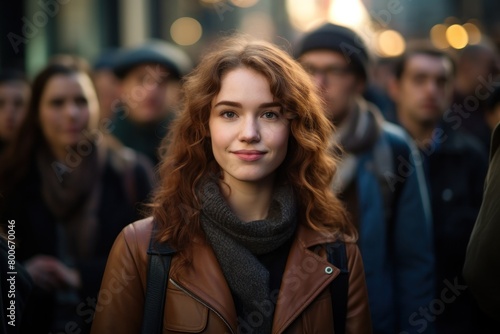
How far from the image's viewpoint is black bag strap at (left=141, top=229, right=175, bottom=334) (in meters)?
3.16

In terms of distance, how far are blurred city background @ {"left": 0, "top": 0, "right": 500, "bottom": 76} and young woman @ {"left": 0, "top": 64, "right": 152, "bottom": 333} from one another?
1.16 metres

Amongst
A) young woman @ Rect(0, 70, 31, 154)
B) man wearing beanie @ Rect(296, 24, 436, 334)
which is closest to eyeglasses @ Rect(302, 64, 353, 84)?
man wearing beanie @ Rect(296, 24, 436, 334)

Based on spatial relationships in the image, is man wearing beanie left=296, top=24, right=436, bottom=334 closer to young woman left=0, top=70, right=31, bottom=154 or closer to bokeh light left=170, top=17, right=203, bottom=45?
young woman left=0, top=70, right=31, bottom=154

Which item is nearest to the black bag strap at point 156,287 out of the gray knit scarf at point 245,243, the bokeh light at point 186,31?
the gray knit scarf at point 245,243

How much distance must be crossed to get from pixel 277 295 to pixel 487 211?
91cm

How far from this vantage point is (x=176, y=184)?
349 centimetres

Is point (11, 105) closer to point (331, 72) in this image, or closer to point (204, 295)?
point (331, 72)

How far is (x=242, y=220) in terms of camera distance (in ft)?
11.1

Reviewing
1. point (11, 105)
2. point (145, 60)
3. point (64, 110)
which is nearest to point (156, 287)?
point (64, 110)

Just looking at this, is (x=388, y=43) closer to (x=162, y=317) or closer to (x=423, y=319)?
(x=423, y=319)

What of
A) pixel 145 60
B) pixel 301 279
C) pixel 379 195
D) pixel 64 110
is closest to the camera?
pixel 301 279

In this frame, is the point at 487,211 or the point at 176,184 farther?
the point at 176,184

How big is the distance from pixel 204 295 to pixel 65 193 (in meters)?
2.41

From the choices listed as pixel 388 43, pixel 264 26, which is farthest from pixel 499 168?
pixel 264 26
